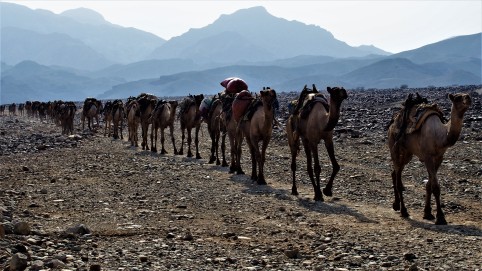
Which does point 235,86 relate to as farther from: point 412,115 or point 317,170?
point 412,115

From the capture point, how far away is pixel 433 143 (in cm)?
945

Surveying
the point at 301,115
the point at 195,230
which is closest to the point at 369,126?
the point at 301,115

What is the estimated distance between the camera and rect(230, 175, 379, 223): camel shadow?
10.4 meters

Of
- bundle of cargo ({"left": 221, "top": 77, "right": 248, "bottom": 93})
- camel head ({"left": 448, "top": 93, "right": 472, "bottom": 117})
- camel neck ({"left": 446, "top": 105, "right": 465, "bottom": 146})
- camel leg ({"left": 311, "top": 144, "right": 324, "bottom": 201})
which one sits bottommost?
camel leg ({"left": 311, "top": 144, "right": 324, "bottom": 201})

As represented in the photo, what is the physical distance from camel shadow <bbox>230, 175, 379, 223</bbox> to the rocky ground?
0.03 meters

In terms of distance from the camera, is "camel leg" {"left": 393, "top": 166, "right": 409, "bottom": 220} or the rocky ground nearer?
the rocky ground

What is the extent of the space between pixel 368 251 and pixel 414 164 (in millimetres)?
9438

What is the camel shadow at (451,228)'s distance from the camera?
8.59m

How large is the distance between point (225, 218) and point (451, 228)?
3594mm

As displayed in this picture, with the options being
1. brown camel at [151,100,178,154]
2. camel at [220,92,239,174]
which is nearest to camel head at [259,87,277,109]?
camel at [220,92,239,174]

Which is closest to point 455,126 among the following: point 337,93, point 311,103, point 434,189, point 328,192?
point 434,189

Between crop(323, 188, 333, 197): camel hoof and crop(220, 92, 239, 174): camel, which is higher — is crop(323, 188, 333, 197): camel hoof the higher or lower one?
the lower one

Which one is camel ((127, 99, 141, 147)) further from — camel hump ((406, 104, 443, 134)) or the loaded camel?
camel hump ((406, 104, 443, 134))

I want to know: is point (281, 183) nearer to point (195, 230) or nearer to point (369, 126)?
point (195, 230)
